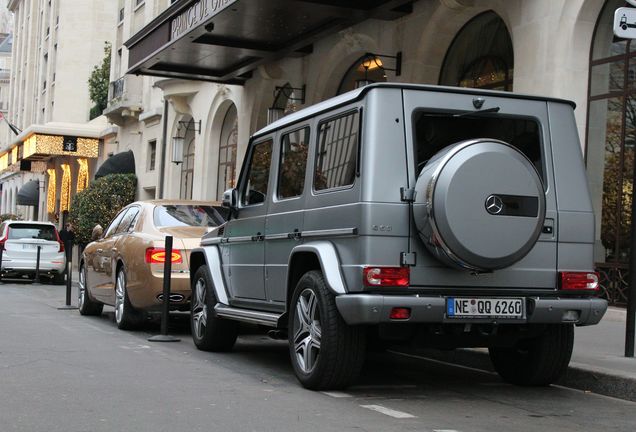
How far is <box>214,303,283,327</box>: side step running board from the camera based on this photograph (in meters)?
7.73

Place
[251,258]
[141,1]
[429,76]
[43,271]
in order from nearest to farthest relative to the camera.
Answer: [251,258]
[429,76]
[43,271]
[141,1]

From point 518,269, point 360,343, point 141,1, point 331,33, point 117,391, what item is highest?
point 141,1

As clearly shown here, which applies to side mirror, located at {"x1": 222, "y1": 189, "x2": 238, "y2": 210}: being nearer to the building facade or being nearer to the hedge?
the hedge

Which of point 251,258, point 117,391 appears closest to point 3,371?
point 117,391

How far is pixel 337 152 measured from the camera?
7.09m

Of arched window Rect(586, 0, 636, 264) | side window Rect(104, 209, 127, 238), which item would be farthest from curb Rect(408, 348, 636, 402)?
side window Rect(104, 209, 127, 238)

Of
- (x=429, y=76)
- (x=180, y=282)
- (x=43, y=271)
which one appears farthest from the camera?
(x=43, y=271)

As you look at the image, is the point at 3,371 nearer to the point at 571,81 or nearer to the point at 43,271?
the point at 571,81

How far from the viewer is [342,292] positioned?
6500 millimetres

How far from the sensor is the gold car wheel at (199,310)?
9.44 metres

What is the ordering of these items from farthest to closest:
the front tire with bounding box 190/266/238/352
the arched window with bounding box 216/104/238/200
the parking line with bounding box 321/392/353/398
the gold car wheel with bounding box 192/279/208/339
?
the arched window with bounding box 216/104/238/200
the gold car wheel with bounding box 192/279/208/339
the front tire with bounding box 190/266/238/352
the parking line with bounding box 321/392/353/398

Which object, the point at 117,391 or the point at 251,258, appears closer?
the point at 117,391

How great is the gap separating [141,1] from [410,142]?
98.6 ft

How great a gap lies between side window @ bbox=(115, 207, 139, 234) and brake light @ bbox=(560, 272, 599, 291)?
255 inches
